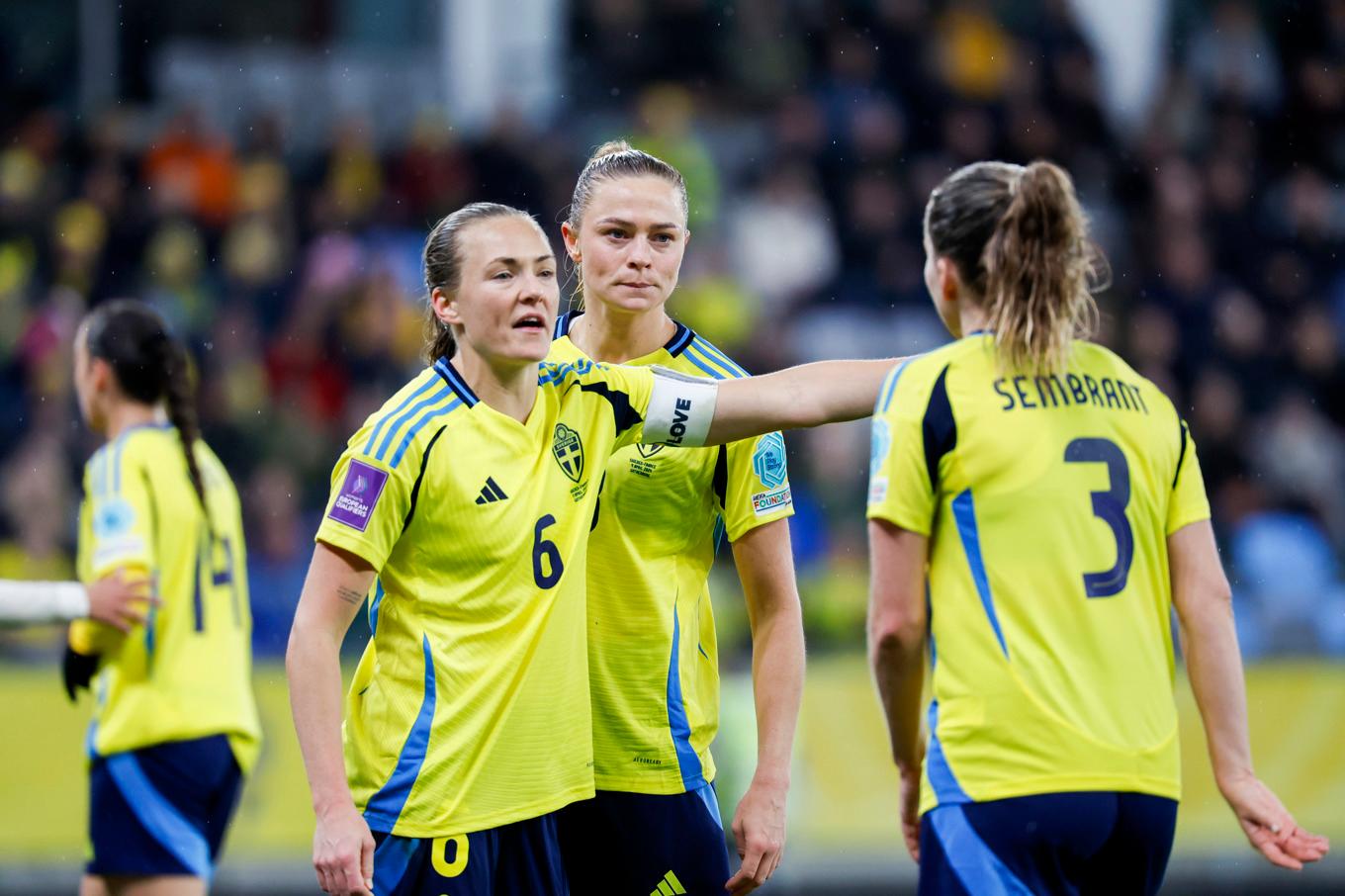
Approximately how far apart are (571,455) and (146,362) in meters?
2.46

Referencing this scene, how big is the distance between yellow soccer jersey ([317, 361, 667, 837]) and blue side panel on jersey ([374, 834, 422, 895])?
29 millimetres

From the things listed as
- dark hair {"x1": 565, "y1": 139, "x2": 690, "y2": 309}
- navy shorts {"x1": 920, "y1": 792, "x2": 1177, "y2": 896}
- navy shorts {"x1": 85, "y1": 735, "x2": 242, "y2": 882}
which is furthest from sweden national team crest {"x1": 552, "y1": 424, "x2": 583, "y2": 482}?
navy shorts {"x1": 85, "y1": 735, "x2": 242, "y2": 882}

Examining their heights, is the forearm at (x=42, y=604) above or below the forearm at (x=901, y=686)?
below

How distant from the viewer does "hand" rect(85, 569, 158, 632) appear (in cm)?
567

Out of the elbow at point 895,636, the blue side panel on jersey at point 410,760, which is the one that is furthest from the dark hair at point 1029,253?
the blue side panel on jersey at point 410,760

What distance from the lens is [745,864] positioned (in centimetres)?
427

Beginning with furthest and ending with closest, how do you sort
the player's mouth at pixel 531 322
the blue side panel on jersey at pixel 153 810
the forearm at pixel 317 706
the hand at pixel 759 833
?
the blue side panel on jersey at pixel 153 810 → the hand at pixel 759 833 → the player's mouth at pixel 531 322 → the forearm at pixel 317 706

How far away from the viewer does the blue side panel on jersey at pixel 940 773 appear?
11.4 ft

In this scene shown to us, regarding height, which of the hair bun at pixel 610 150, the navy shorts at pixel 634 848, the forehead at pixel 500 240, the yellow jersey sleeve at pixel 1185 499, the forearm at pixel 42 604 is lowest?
the navy shorts at pixel 634 848

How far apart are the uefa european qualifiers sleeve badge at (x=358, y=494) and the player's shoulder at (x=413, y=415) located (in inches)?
1.2

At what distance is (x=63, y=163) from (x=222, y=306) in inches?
84.3

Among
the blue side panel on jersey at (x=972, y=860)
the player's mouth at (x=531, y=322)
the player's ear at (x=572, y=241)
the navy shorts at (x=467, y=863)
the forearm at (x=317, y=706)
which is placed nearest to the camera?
the blue side panel on jersey at (x=972, y=860)

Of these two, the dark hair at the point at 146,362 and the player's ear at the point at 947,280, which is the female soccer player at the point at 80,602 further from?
the player's ear at the point at 947,280

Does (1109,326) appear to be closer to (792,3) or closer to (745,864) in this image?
(792,3)
